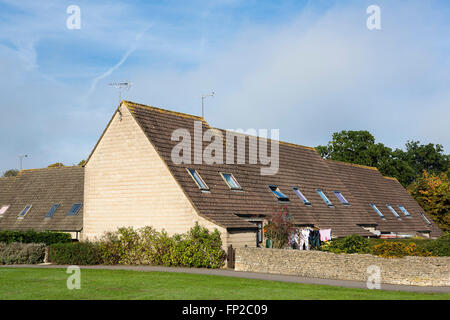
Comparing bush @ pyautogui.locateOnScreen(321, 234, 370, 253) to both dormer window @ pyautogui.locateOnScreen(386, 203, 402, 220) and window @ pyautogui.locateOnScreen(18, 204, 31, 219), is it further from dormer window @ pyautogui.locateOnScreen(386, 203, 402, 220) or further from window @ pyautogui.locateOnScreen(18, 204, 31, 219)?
window @ pyautogui.locateOnScreen(18, 204, 31, 219)

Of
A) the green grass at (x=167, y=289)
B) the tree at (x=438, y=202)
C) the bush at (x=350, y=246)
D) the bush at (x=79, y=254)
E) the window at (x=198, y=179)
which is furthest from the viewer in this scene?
the tree at (x=438, y=202)

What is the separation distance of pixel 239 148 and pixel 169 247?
11.5 meters

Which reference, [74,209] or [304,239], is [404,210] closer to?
[304,239]

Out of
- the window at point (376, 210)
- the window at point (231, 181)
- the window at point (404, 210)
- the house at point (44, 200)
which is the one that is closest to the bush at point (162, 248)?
the window at point (231, 181)

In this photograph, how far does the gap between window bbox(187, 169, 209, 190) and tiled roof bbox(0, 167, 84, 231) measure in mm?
11199

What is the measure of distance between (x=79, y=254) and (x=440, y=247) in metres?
18.8

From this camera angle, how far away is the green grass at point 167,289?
17406mm

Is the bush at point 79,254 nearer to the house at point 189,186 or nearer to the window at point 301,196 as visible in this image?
the house at point 189,186

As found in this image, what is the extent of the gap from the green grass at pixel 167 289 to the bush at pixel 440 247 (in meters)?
4.70

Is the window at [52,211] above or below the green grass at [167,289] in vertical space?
above

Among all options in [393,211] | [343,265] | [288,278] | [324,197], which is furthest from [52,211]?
[393,211]
